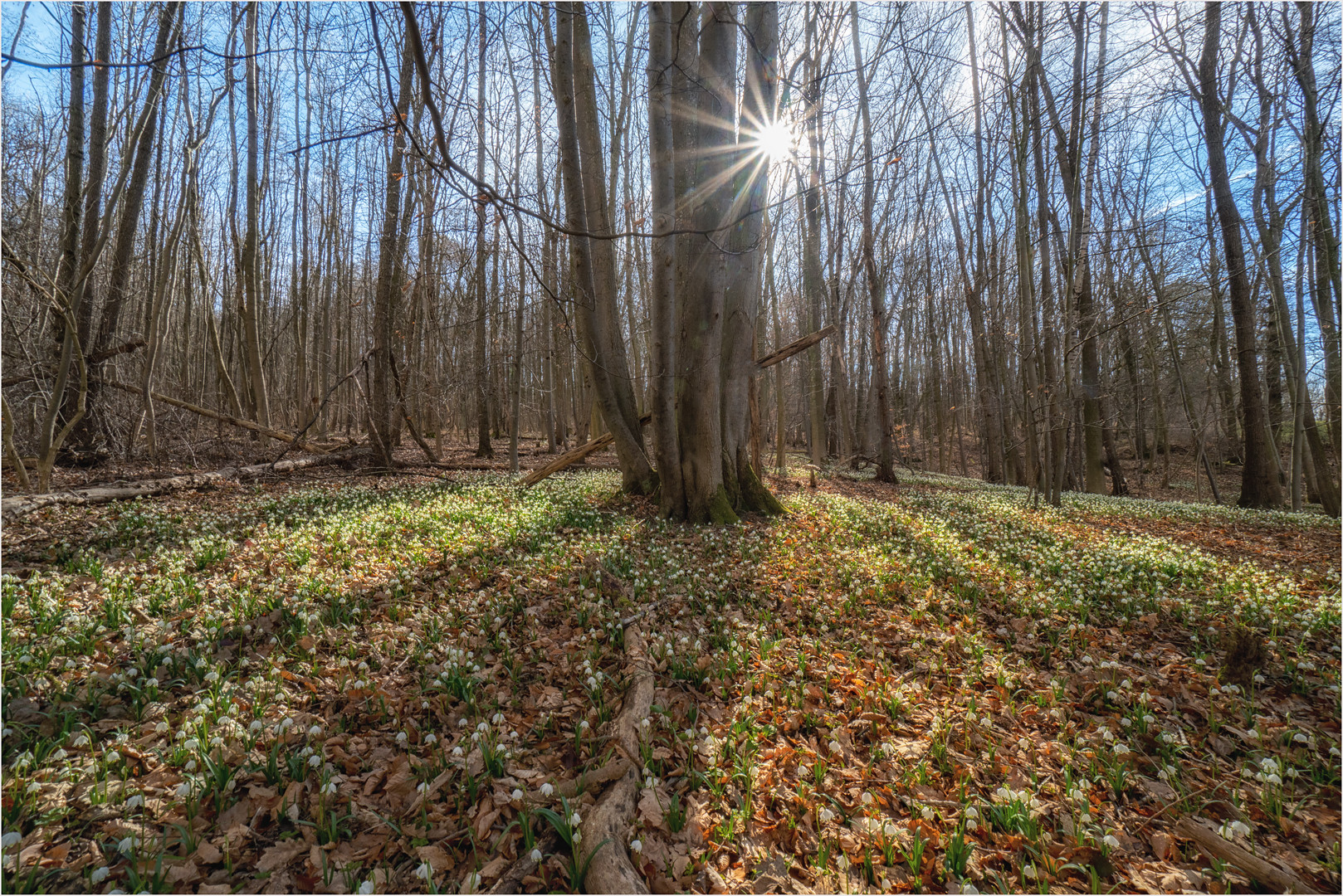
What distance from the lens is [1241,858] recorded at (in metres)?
2.19

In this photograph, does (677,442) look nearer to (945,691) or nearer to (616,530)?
(616,530)

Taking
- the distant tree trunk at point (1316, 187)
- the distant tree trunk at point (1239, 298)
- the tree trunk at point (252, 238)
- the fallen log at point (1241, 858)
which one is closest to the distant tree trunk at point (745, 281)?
the fallen log at point (1241, 858)

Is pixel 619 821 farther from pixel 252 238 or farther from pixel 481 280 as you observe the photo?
pixel 252 238

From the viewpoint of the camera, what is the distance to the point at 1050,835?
2.38 metres

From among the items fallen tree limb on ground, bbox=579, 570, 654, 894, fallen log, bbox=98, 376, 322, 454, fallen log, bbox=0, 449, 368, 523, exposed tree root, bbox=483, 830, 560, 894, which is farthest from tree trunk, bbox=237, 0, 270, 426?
exposed tree root, bbox=483, 830, 560, 894

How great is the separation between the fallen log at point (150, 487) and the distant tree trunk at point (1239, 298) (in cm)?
2136

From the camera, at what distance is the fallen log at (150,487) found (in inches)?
245

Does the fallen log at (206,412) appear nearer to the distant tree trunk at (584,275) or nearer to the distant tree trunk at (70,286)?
the distant tree trunk at (70,286)

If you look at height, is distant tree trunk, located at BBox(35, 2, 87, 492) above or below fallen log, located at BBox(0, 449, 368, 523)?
above

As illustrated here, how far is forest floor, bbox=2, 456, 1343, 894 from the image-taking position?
2238mm

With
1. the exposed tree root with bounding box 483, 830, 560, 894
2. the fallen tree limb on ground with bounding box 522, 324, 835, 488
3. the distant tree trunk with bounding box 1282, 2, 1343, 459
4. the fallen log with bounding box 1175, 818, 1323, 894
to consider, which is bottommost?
the fallen log with bounding box 1175, 818, 1323, 894

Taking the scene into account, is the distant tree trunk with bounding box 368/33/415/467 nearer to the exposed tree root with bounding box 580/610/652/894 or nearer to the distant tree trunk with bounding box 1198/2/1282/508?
the exposed tree root with bounding box 580/610/652/894

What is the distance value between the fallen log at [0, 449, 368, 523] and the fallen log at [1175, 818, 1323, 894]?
10.1 meters

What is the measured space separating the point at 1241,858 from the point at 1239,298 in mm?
15836
